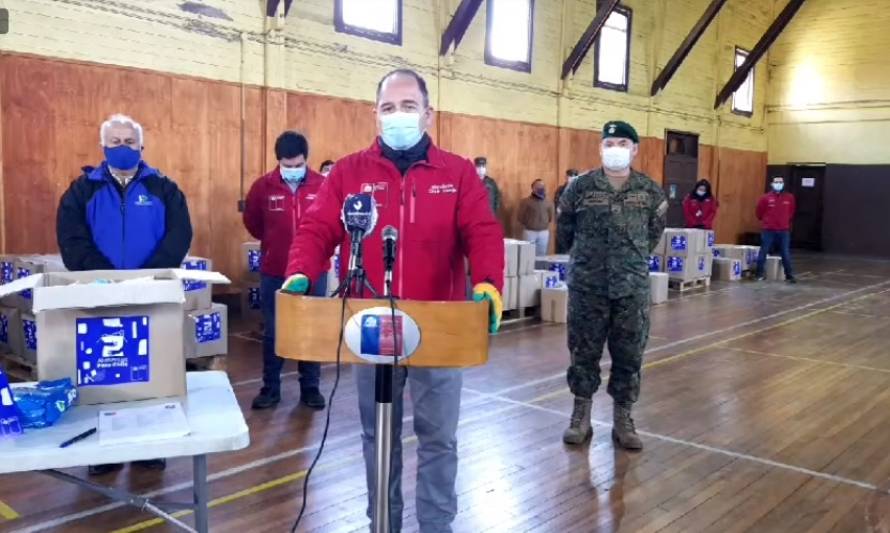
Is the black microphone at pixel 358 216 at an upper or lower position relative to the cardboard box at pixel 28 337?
upper

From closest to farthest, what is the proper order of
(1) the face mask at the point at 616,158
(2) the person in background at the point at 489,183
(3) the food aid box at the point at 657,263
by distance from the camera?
(1) the face mask at the point at 616,158
(2) the person in background at the point at 489,183
(3) the food aid box at the point at 657,263

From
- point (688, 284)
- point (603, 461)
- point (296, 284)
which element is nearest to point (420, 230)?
point (296, 284)

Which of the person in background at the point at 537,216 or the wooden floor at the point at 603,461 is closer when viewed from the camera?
the wooden floor at the point at 603,461

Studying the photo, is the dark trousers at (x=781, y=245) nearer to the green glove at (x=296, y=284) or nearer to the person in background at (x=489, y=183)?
the person in background at (x=489, y=183)

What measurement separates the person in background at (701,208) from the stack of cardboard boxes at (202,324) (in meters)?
8.39

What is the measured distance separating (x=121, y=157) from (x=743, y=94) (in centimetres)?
1628

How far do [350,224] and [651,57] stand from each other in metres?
13.3

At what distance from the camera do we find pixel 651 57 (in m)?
13.7

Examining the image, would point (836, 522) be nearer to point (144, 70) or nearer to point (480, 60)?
point (144, 70)

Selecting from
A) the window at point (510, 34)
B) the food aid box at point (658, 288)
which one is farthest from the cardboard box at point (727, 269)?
the window at point (510, 34)

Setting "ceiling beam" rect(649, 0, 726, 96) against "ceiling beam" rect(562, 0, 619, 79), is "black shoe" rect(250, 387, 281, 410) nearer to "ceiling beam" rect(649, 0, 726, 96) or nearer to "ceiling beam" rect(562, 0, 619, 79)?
"ceiling beam" rect(562, 0, 619, 79)

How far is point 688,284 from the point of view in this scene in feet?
34.9

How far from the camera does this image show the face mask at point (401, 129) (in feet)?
6.68

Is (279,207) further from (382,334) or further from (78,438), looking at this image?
(382,334)
